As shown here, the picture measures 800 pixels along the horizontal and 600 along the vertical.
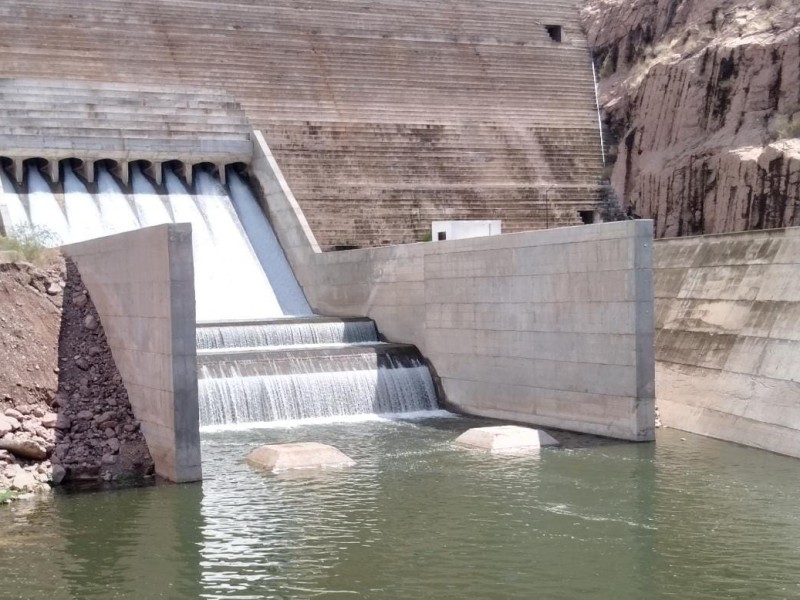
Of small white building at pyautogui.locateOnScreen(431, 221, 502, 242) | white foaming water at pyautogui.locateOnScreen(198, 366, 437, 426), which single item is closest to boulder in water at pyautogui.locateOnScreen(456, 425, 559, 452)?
white foaming water at pyautogui.locateOnScreen(198, 366, 437, 426)

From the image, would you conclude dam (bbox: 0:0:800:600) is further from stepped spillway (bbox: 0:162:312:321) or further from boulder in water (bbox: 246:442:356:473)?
boulder in water (bbox: 246:442:356:473)

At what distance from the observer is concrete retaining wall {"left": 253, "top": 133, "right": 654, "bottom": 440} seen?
52.1ft

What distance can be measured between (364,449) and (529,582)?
6.44 m

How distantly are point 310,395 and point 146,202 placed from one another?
32.5 feet

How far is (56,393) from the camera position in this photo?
14.5 m

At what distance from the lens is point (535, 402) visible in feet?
58.3

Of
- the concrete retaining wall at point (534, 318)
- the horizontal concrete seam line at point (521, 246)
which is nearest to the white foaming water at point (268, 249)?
the concrete retaining wall at point (534, 318)

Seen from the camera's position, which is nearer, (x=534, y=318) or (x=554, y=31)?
(x=534, y=318)

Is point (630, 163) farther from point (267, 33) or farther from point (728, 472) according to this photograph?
point (728, 472)

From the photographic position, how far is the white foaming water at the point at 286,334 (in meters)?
19.8

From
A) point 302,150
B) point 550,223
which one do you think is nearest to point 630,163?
point 550,223

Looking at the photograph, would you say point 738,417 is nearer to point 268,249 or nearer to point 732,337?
point 732,337

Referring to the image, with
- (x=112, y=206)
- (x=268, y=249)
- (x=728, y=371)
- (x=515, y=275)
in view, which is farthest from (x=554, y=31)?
(x=728, y=371)

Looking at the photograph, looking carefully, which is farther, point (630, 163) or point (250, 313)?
point (630, 163)
